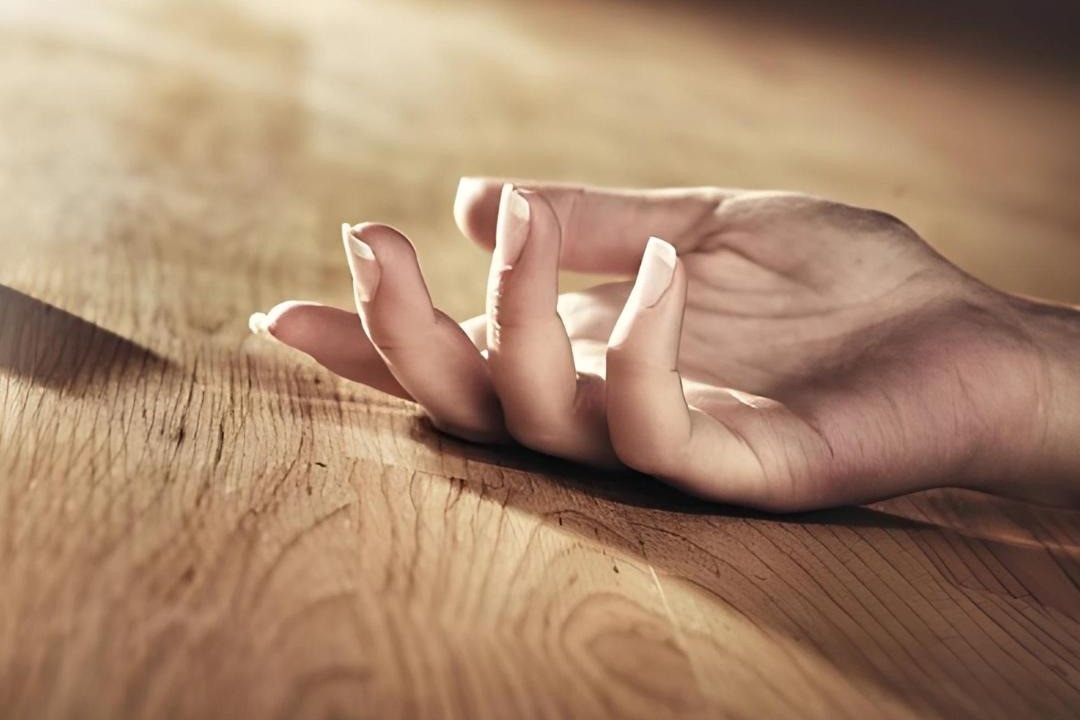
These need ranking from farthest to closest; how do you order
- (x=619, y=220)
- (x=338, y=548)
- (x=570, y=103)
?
(x=570, y=103) < (x=619, y=220) < (x=338, y=548)

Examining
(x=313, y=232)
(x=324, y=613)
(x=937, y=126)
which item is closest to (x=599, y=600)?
(x=324, y=613)

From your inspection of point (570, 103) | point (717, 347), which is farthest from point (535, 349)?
point (570, 103)

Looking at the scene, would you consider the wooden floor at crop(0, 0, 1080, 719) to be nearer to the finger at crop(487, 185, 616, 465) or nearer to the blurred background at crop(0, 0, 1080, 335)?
the finger at crop(487, 185, 616, 465)

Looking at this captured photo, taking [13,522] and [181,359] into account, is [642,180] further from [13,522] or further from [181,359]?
[13,522]

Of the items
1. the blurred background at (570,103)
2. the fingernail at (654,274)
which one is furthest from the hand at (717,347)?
the blurred background at (570,103)

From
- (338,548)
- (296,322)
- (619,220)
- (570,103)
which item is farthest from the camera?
(570,103)

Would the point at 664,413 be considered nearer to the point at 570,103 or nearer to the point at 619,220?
the point at 619,220
